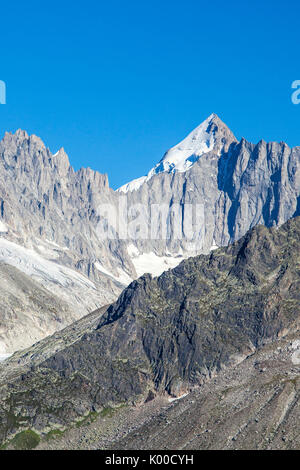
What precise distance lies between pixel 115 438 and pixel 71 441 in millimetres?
10994

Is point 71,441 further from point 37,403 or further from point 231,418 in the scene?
point 231,418

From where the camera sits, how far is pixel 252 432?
516 ft

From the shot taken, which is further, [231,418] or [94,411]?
[94,411]

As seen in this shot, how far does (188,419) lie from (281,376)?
76.9 ft
